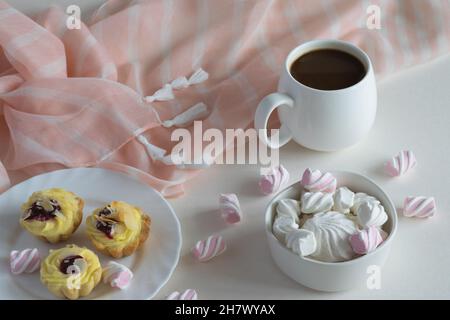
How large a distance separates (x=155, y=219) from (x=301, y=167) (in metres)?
0.20

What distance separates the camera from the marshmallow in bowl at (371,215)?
2.66 ft

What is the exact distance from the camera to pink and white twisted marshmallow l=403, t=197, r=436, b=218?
89 centimetres

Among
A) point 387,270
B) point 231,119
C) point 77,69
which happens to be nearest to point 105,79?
point 77,69

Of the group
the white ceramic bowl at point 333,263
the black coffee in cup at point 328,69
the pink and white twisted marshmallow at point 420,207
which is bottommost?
the white ceramic bowl at point 333,263

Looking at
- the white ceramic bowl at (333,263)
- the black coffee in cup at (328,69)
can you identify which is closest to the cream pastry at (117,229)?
the white ceramic bowl at (333,263)

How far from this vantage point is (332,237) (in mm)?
804

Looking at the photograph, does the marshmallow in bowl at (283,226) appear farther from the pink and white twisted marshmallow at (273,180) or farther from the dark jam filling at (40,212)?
the dark jam filling at (40,212)

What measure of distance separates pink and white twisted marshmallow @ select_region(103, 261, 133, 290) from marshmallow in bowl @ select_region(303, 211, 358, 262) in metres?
0.20

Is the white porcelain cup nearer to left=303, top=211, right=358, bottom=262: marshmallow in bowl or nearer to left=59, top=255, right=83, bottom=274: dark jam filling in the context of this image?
left=303, top=211, right=358, bottom=262: marshmallow in bowl

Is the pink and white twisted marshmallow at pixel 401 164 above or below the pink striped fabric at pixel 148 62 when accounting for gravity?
below

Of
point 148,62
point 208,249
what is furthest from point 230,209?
point 148,62

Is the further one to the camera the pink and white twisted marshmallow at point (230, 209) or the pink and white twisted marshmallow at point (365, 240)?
the pink and white twisted marshmallow at point (230, 209)

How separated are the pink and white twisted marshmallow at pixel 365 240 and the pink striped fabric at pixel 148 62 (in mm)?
244

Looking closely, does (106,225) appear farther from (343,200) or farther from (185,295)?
(343,200)
